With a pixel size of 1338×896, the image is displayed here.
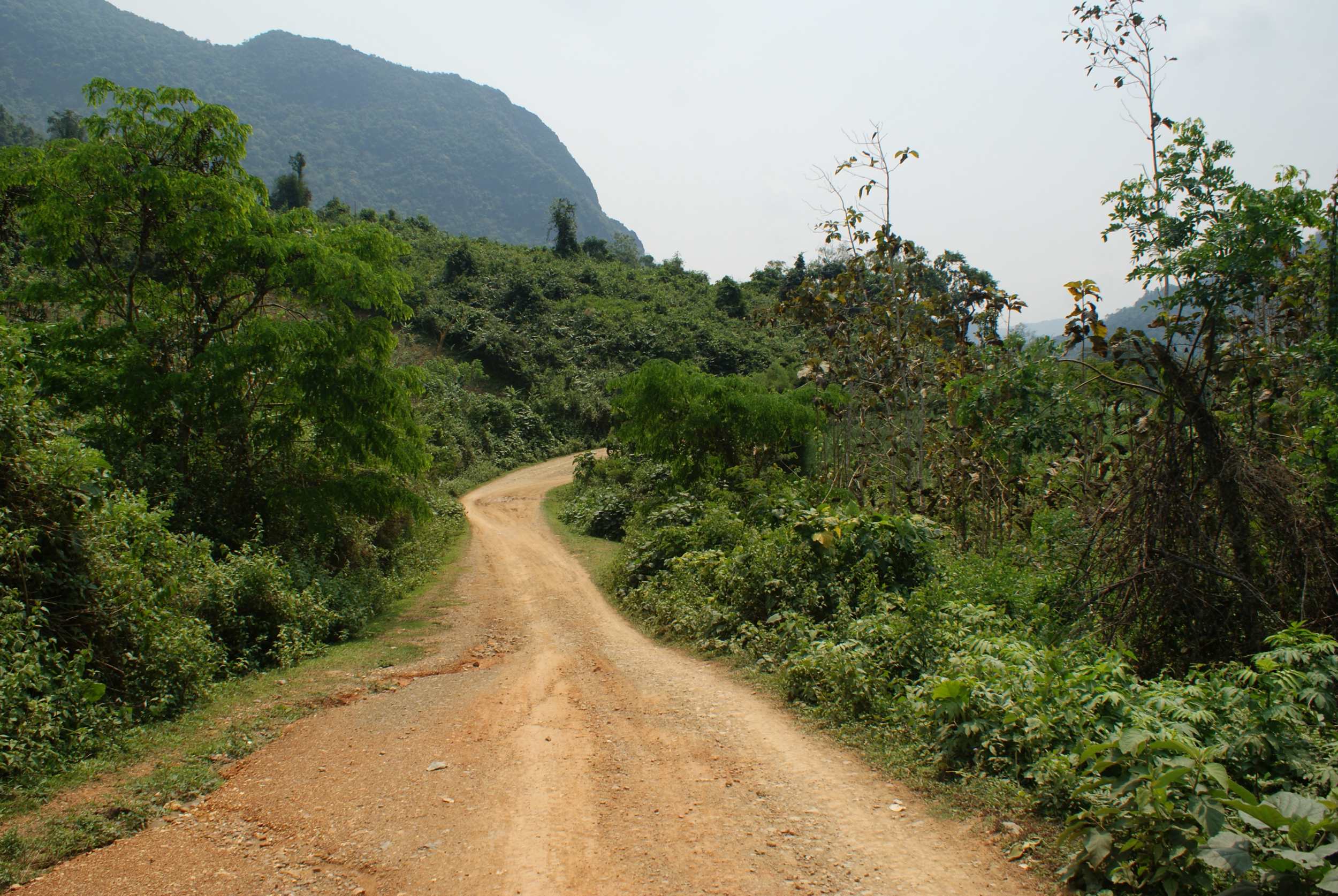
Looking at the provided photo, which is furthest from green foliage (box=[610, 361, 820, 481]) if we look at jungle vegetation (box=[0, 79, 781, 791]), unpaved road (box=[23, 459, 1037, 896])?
unpaved road (box=[23, 459, 1037, 896])

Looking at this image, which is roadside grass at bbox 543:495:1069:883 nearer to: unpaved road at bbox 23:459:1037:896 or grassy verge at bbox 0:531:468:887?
unpaved road at bbox 23:459:1037:896

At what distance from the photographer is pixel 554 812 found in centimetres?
556

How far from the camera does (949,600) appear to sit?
803 centimetres

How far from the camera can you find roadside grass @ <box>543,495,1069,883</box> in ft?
15.0

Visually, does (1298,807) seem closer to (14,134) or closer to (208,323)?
(208,323)

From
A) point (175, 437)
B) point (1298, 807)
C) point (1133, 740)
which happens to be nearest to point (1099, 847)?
point (1133, 740)

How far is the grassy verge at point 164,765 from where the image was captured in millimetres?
4824

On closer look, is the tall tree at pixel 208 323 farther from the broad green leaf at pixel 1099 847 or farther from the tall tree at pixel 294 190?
the tall tree at pixel 294 190

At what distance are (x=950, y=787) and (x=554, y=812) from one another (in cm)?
267

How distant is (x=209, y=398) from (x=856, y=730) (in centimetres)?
971


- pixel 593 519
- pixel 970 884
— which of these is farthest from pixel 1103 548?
pixel 593 519

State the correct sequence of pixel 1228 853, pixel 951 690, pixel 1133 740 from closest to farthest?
pixel 1228 853 < pixel 1133 740 < pixel 951 690

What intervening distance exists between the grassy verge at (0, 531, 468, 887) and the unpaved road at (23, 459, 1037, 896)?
0.48 feet

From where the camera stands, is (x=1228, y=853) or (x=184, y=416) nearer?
(x=1228, y=853)
